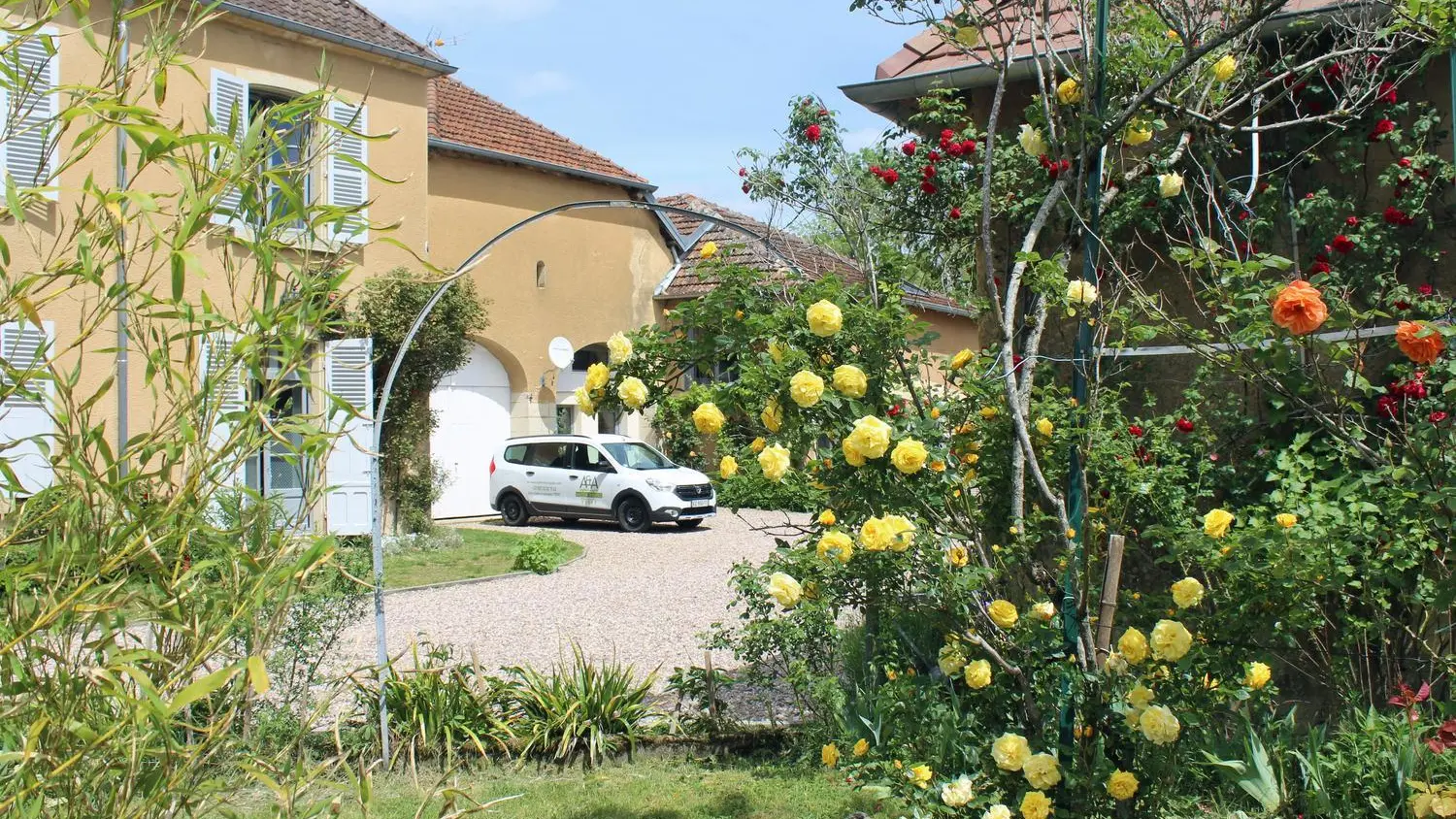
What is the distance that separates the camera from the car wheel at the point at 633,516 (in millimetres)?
17125

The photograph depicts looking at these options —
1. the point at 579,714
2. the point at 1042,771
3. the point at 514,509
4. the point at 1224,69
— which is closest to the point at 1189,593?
the point at 1042,771

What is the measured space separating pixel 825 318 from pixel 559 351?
614 inches

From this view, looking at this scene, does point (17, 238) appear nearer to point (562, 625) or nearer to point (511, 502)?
point (562, 625)

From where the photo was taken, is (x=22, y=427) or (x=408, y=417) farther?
(x=408, y=417)

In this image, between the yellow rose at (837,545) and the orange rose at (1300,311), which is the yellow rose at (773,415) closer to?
the yellow rose at (837,545)

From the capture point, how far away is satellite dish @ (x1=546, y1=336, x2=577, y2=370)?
18594mm

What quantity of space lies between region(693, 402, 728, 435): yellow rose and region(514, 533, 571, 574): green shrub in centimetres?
984

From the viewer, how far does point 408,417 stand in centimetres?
1574

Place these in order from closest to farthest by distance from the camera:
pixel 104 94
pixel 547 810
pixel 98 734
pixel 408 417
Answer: pixel 98 734 < pixel 104 94 < pixel 547 810 < pixel 408 417

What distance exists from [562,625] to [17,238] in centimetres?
614

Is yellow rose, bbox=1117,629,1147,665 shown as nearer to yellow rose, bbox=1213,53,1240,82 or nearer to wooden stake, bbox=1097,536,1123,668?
wooden stake, bbox=1097,536,1123,668

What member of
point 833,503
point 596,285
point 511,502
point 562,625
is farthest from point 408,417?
point 833,503

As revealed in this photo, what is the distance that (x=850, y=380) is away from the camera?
334 cm

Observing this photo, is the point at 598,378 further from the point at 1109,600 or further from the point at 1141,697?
the point at 1141,697
